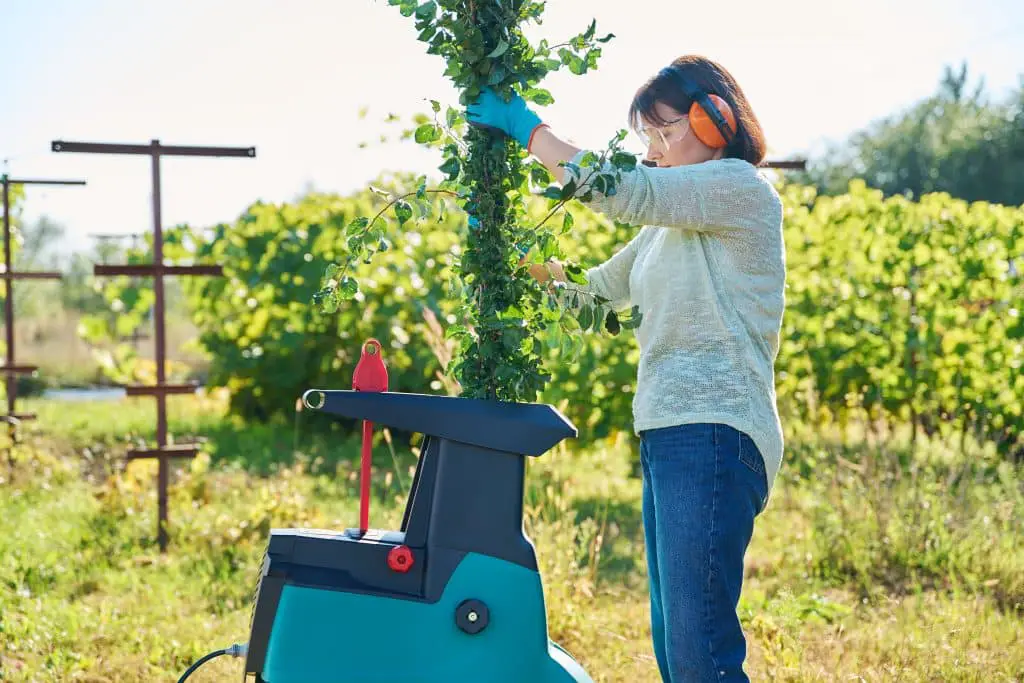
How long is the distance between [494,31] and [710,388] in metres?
0.74

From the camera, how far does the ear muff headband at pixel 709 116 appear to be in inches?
78.2

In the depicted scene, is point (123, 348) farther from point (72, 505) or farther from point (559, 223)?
point (559, 223)

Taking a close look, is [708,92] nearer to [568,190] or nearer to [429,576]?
[568,190]

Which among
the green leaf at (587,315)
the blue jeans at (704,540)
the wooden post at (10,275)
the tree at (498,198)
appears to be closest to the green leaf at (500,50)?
the tree at (498,198)

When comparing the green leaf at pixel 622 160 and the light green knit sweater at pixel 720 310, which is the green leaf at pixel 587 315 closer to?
the light green knit sweater at pixel 720 310

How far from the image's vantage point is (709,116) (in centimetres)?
199

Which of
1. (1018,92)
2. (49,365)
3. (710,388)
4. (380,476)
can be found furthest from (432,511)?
(1018,92)

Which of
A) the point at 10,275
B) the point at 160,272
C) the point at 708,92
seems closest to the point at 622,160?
the point at 708,92

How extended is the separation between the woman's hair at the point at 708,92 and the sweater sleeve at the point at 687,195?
0.09 metres

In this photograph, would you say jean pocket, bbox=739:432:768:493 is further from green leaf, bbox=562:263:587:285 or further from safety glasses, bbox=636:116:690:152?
safety glasses, bbox=636:116:690:152

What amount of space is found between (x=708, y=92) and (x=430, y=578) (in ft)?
3.35

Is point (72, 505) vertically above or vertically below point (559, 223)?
below

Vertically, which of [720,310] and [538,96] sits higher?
[538,96]

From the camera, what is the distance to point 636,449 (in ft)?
19.4
